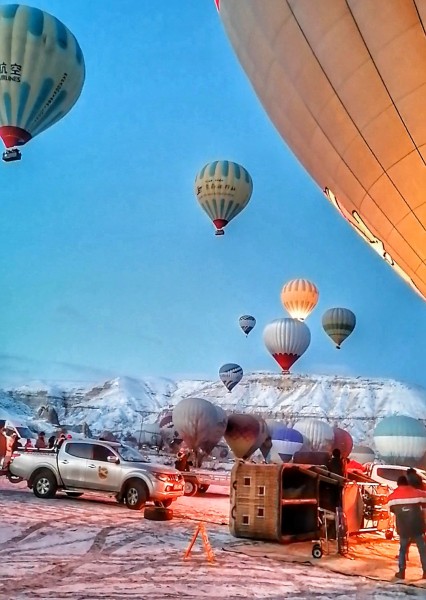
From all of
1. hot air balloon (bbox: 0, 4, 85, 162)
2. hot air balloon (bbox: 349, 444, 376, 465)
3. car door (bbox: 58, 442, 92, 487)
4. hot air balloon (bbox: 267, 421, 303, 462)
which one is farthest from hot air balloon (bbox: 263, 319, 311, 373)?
car door (bbox: 58, 442, 92, 487)

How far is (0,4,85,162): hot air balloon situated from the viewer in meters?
21.3

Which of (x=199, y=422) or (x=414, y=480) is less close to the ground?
(x=199, y=422)

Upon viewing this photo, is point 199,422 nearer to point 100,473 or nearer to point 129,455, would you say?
point 129,455

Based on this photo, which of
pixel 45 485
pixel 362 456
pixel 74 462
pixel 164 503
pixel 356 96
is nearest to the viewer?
pixel 356 96

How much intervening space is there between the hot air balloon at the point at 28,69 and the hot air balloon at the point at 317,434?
30.6 m

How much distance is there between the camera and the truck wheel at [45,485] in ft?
Answer: 49.3

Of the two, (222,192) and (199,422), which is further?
(199,422)

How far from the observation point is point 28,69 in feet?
70.1

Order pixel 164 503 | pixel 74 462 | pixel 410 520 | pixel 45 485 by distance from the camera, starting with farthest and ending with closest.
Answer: pixel 45 485
pixel 74 462
pixel 164 503
pixel 410 520

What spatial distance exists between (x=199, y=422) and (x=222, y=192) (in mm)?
15441

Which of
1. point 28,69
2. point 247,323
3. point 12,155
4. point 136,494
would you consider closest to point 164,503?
point 136,494

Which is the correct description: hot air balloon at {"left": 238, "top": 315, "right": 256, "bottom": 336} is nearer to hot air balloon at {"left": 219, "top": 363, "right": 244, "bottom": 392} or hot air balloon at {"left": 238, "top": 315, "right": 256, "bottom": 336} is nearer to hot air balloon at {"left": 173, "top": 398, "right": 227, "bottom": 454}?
hot air balloon at {"left": 219, "top": 363, "right": 244, "bottom": 392}

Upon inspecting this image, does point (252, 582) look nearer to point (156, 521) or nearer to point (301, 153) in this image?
point (156, 521)

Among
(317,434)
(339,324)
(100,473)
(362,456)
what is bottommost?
(100,473)
